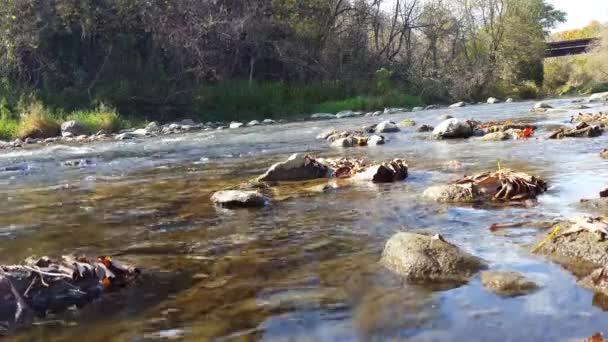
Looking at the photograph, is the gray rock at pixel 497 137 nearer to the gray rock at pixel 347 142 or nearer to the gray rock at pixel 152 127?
the gray rock at pixel 347 142

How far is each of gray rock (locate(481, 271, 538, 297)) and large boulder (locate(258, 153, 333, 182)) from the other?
12.8 ft

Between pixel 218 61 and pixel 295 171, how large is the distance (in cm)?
1832

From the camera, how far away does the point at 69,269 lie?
10.5 ft

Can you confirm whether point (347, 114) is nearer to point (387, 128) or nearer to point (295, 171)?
point (387, 128)

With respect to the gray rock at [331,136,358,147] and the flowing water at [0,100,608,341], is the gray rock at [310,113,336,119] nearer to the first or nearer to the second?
the gray rock at [331,136,358,147]

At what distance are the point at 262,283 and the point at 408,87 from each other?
2596cm

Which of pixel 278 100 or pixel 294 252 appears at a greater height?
pixel 278 100

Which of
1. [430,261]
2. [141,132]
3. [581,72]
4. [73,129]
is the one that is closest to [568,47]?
[581,72]

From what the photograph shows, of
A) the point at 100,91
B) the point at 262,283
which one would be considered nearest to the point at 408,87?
the point at 100,91

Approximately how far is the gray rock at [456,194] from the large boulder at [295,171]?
6.48ft

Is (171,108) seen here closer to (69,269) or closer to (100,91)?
(100,91)

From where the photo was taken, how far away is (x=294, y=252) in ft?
12.4

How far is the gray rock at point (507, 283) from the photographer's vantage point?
9.32 ft

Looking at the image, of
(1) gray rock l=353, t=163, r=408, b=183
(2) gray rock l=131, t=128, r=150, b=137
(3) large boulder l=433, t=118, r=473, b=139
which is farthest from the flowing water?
(2) gray rock l=131, t=128, r=150, b=137
